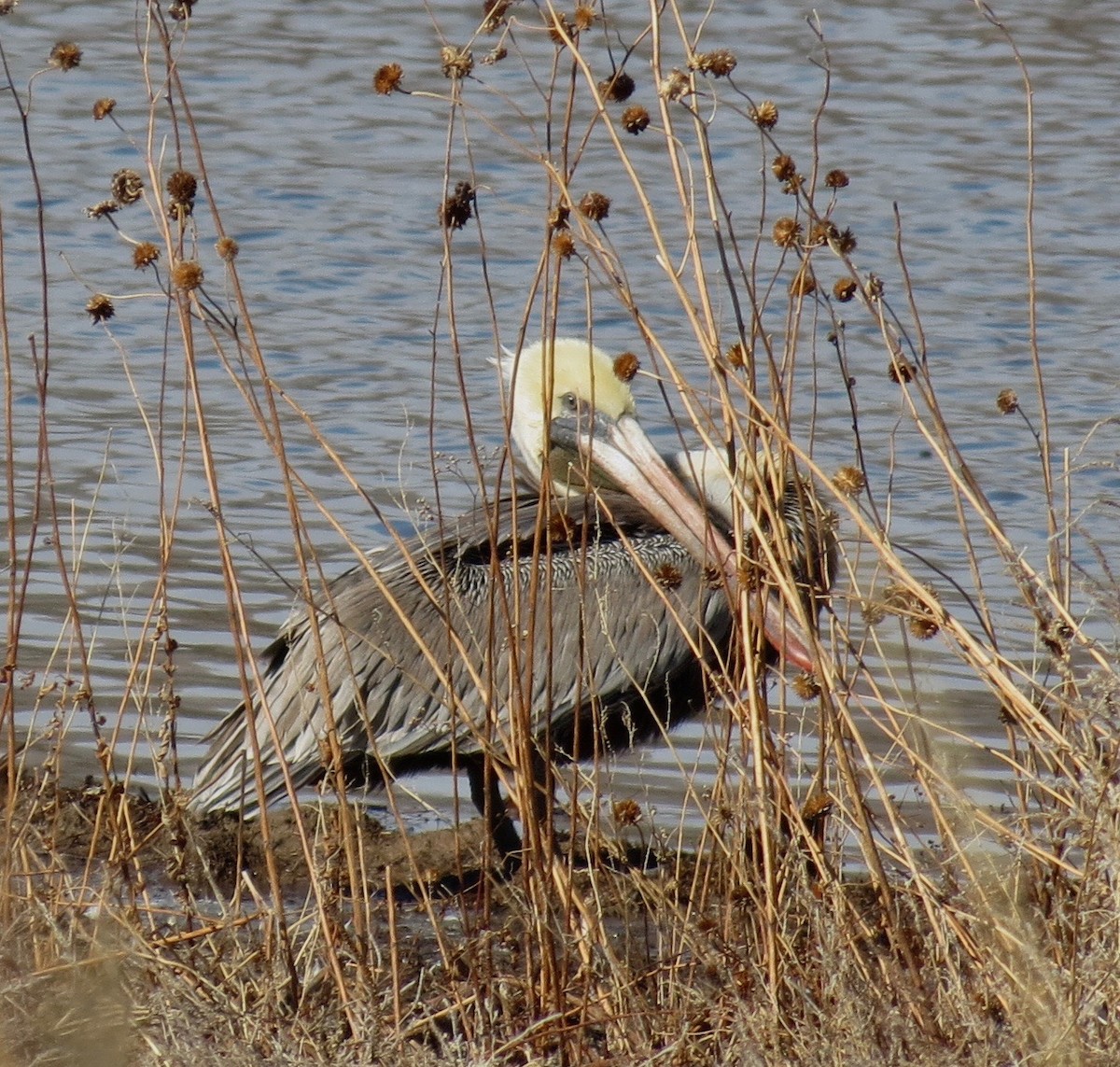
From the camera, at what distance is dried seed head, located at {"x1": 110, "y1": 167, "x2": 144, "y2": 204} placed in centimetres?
340

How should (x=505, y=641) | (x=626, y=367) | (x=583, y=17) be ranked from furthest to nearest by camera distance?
(x=505, y=641) → (x=626, y=367) → (x=583, y=17)

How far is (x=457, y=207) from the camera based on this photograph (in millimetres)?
3318

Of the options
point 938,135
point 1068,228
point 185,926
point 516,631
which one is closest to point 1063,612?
point 516,631

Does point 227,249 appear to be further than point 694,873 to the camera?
Answer: No

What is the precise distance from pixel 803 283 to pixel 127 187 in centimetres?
107

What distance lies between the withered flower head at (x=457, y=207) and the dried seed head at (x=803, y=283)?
52 cm

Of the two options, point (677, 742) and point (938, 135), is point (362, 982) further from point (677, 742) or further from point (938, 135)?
point (938, 135)

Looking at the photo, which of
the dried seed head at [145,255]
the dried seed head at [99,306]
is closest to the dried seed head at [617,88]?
the dried seed head at [145,255]

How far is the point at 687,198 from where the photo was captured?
3311mm

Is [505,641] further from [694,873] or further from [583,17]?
[583,17]

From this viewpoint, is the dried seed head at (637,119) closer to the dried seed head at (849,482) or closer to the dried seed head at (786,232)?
the dried seed head at (786,232)

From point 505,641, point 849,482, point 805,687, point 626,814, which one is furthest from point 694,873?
point 505,641

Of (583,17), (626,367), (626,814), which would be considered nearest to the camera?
(583,17)

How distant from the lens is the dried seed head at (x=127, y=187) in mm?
3404
